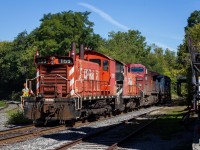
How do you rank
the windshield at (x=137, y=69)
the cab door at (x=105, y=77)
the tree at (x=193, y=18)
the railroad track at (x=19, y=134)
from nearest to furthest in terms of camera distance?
the railroad track at (x=19, y=134)
the cab door at (x=105, y=77)
the windshield at (x=137, y=69)
the tree at (x=193, y=18)

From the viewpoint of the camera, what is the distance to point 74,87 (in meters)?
16.8

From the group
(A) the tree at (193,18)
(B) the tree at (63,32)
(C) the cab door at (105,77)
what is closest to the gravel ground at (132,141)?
(C) the cab door at (105,77)

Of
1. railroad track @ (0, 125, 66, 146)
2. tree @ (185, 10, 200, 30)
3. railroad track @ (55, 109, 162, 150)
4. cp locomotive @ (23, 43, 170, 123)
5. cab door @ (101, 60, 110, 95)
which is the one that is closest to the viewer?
railroad track @ (55, 109, 162, 150)

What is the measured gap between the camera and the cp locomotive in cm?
1605

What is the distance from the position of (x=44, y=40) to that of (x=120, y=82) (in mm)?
28533

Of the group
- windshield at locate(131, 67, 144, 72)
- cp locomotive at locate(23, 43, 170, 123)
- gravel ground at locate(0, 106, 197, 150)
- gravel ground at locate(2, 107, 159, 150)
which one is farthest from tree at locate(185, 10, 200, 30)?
gravel ground at locate(2, 107, 159, 150)

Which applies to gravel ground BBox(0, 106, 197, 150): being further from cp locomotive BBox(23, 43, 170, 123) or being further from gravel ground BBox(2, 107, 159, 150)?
cp locomotive BBox(23, 43, 170, 123)

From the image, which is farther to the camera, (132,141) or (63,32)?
(63,32)

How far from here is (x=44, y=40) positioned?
50.6m

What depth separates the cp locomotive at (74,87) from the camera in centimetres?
1605

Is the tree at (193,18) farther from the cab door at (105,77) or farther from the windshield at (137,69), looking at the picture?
the cab door at (105,77)

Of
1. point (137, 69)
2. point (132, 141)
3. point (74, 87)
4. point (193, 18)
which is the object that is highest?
point (193, 18)

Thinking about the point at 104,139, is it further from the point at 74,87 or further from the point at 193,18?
the point at 193,18

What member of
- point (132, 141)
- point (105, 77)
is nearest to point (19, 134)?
point (132, 141)
